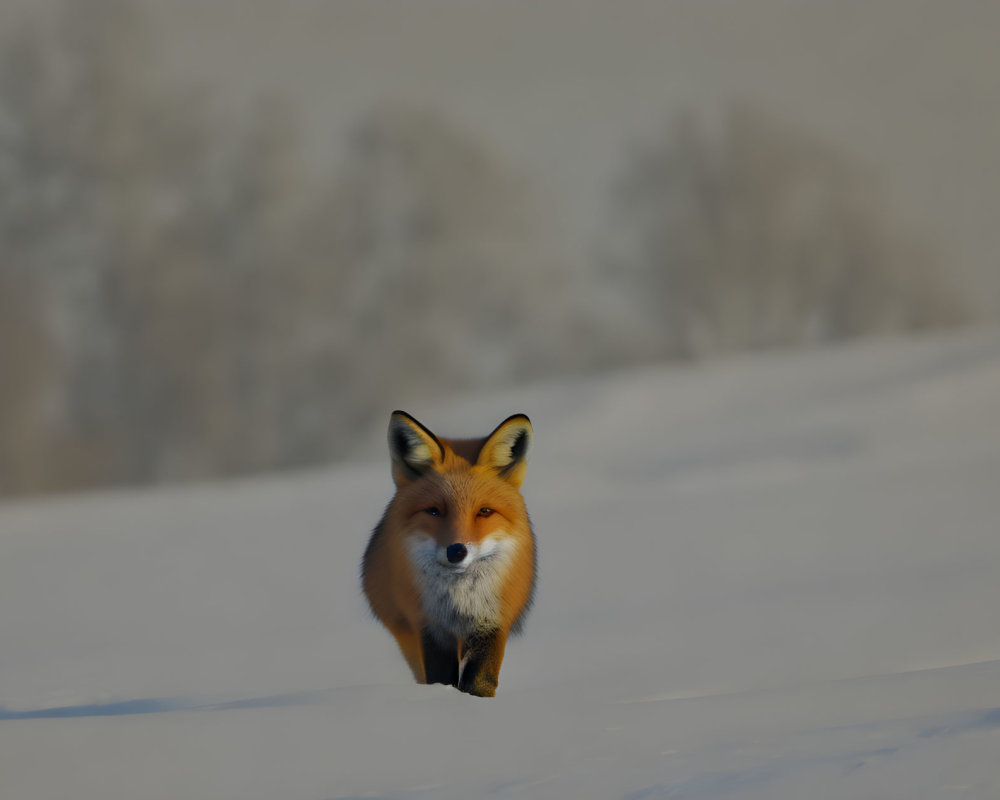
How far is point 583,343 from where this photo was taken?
20.7 metres

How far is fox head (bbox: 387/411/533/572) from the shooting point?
2584 mm

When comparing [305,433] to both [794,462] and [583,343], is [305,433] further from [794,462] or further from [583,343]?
[794,462]

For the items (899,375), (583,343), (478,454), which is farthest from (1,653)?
(583,343)

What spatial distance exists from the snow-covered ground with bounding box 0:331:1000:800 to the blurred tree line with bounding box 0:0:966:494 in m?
8.10

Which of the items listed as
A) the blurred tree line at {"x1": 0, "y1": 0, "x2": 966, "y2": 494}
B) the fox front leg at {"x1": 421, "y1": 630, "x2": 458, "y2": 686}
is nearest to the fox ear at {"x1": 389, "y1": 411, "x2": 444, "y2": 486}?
the fox front leg at {"x1": 421, "y1": 630, "x2": 458, "y2": 686}

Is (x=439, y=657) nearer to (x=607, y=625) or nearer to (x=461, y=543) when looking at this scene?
(x=461, y=543)

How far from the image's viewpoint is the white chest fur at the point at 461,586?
2.63 meters

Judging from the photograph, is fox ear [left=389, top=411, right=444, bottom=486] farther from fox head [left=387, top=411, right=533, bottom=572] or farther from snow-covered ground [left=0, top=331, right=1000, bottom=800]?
snow-covered ground [left=0, top=331, right=1000, bottom=800]

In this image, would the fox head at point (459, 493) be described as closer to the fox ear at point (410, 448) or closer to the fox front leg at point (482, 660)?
the fox ear at point (410, 448)

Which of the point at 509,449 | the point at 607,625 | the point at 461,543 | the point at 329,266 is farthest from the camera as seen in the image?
the point at 329,266

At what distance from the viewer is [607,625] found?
16.4 ft

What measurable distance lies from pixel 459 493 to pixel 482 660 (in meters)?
0.47

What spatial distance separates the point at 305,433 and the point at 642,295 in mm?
7392

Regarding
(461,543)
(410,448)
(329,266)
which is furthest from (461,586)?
(329,266)
